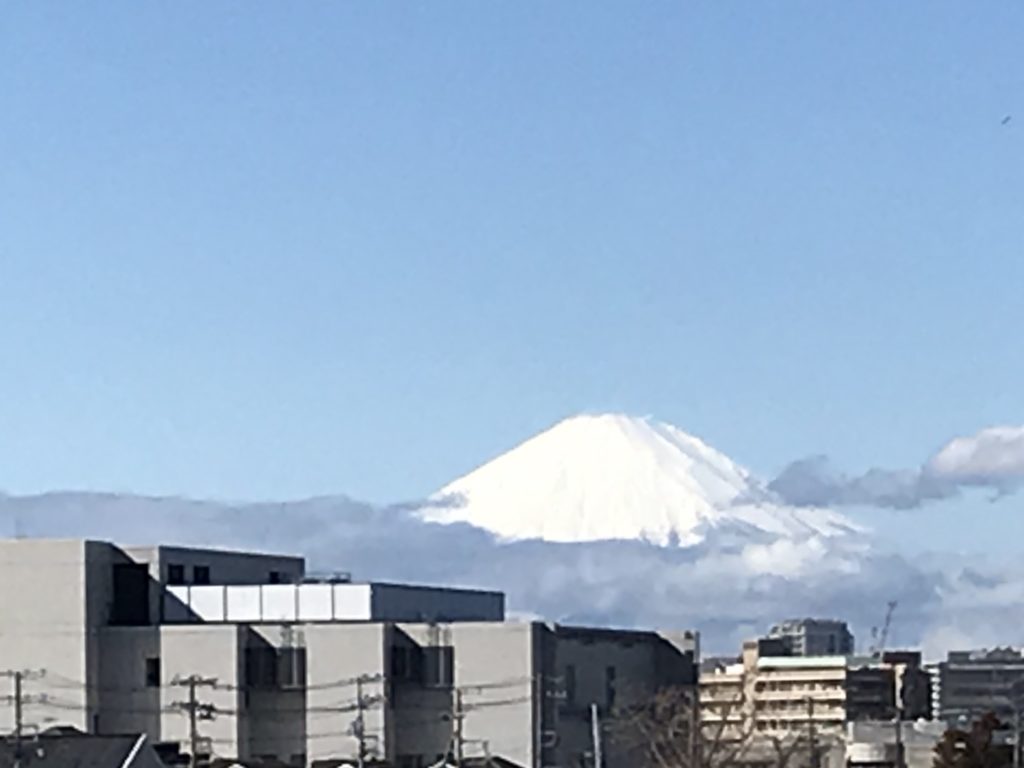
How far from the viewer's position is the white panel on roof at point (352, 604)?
150 m

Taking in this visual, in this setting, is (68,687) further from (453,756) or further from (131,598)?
(453,756)

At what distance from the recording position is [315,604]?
150 meters

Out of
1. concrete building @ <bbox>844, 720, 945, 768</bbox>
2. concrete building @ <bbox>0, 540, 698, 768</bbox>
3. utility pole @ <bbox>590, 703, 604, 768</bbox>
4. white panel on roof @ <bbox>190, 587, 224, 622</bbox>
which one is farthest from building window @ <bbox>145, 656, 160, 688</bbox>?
concrete building @ <bbox>844, 720, 945, 768</bbox>

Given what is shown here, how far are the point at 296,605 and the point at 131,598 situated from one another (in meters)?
8.71

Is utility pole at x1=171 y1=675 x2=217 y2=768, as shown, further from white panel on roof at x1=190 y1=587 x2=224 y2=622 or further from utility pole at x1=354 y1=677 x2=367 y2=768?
utility pole at x1=354 y1=677 x2=367 y2=768

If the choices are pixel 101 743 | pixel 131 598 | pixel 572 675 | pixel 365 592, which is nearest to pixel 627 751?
pixel 572 675

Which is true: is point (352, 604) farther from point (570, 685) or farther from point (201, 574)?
point (570, 685)

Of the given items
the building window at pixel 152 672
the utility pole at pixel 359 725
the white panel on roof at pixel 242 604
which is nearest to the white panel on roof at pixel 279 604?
the white panel on roof at pixel 242 604

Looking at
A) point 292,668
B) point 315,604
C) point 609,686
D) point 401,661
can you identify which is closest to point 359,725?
point 401,661

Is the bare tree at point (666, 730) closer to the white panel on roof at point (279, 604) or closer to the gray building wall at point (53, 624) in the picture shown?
the white panel on roof at point (279, 604)

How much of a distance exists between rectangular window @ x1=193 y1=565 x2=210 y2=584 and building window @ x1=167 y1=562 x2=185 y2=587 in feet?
3.46

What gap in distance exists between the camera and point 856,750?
13500 centimetres

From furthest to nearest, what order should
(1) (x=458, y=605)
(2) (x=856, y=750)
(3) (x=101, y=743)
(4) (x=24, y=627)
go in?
(1) (x=458, y=605) → (4) (x=24, y=627) → (2) (x=856, y=750) → (3) (x=101, y=743)

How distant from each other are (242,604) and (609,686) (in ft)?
69.4
